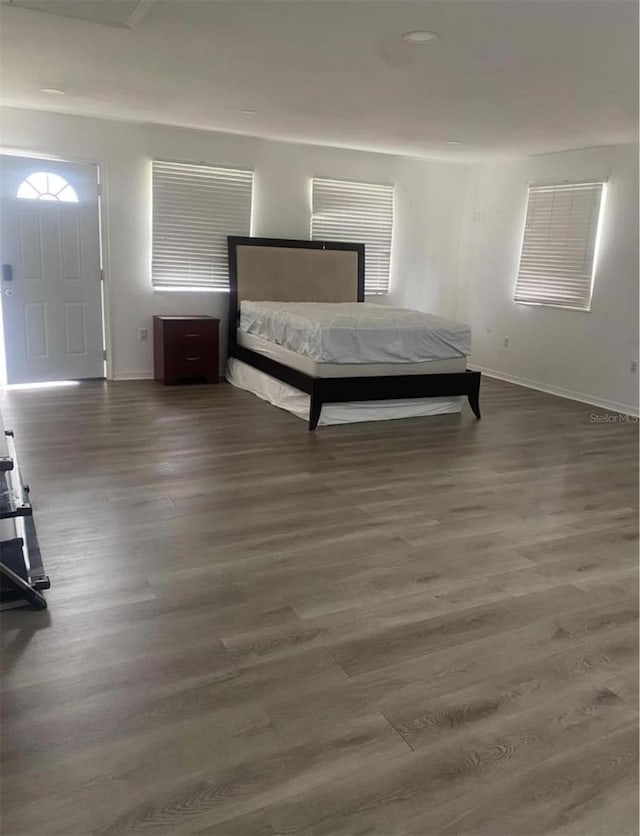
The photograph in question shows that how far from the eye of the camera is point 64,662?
2104 mm

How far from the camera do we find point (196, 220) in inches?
253

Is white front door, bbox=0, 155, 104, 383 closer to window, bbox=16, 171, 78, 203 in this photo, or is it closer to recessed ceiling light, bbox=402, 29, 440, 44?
window, bbox=16, 171, 78, 203

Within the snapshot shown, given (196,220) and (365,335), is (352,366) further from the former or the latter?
(196,220)

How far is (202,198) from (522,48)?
3885 mm

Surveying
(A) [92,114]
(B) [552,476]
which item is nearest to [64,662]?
(B) [552,476]

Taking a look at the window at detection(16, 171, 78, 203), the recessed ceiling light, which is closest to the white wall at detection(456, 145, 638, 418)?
the recessed ceiling light

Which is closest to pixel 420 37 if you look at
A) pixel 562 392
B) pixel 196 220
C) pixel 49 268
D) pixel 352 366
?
pixel 352 366

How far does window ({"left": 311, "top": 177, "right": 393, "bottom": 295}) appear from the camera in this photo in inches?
275

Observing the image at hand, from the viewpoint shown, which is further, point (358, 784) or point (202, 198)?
point (202, 198)

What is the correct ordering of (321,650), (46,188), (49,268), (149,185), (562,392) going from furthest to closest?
(562,392) < (149,185) < (49,268) < (46,188) < (321,650)

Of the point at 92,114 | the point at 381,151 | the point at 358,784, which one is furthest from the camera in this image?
the point at 381,151

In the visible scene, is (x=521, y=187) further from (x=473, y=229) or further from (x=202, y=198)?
(x=202, y=198)

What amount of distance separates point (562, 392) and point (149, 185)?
468cm

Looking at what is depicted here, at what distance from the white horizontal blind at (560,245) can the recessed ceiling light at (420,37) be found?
142 inches
